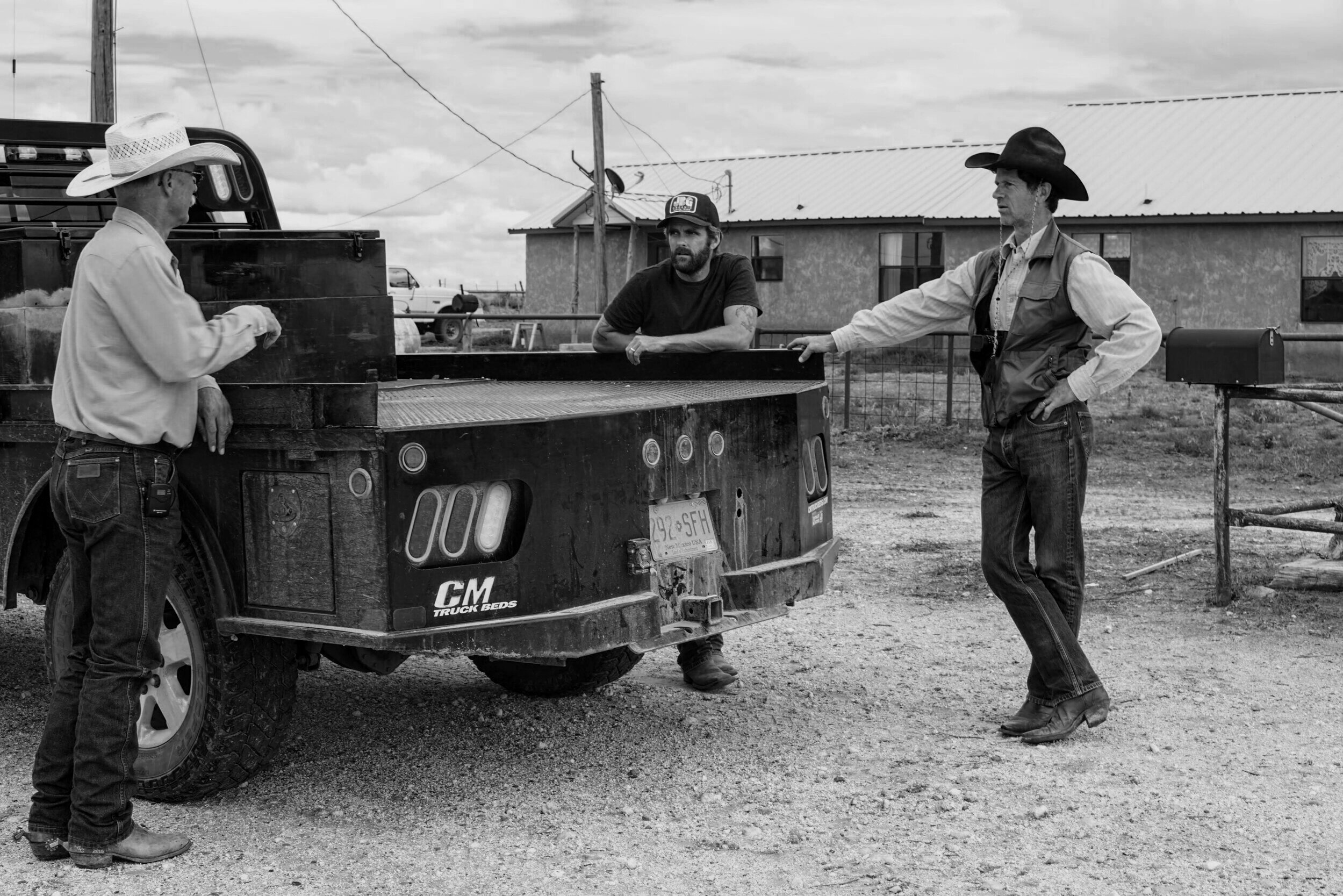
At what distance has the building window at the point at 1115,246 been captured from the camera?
96.5 ft

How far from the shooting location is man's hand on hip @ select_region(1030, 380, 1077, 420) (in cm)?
527

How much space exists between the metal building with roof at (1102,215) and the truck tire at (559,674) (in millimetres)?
23272

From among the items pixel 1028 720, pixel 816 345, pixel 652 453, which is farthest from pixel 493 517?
pixel 1028 720

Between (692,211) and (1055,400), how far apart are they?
1.93 metres

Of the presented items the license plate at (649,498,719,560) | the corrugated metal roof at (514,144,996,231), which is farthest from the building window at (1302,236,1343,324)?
the license plate at (649,498,719,560)

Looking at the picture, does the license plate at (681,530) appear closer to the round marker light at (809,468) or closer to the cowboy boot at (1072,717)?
the round marker light at (809,468)

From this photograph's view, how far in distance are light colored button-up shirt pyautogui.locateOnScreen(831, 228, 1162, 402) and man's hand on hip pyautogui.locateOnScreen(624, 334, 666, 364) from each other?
821mm

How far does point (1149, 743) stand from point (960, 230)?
26817 millimetres

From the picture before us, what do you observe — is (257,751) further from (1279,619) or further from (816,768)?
(1279,619)

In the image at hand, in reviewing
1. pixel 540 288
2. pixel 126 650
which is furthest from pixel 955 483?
pixel 540 288

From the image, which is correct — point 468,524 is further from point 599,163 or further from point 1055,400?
point 599,163

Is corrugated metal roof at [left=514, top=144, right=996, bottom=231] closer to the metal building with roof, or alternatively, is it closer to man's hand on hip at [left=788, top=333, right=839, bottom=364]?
the metal building with roof

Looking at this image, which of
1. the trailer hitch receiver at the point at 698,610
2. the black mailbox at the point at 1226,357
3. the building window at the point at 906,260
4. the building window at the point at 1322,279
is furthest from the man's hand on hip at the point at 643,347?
the building window at the point at 906,260

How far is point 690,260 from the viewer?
6.67m
